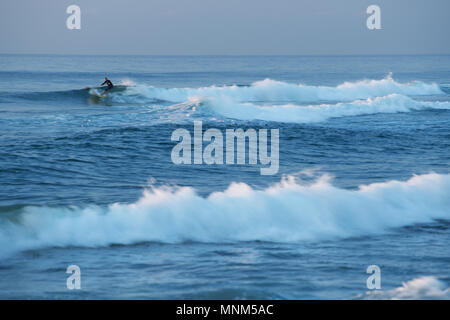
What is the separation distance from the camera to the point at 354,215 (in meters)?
10.8

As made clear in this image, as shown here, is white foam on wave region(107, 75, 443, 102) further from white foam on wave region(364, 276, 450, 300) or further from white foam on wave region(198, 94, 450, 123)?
white foam on wave region(364, 276, 450, 300)

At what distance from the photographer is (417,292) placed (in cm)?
686

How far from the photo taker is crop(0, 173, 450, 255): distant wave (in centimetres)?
944

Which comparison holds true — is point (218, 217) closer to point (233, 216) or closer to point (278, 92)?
point (233, 216)

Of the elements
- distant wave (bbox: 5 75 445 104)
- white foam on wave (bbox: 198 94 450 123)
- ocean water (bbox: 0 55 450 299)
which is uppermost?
distant wave (bbox: 5 75 445 104)

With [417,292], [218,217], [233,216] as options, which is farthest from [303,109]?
[417,292]

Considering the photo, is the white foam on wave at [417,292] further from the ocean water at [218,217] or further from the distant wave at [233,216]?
the distant wave at [233,216]

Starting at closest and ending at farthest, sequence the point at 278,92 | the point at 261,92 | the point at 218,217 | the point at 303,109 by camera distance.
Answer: the point at 218,217 → the point at 303,109 → the point at 261,92 → the point at 278,92

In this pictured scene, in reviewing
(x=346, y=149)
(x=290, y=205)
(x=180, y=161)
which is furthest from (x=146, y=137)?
(x=290, y=205)

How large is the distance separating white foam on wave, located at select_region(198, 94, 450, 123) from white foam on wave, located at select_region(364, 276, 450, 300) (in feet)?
61.3

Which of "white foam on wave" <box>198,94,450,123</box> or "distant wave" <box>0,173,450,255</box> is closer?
"distant wave" <box>0,173,450,255</box>

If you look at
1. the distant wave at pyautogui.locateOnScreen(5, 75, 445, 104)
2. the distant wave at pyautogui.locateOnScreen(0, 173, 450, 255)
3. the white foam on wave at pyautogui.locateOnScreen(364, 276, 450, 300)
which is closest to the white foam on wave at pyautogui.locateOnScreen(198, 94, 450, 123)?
the distant wave at pyautogui.locateOnScreen(5, 75, 445, 104)

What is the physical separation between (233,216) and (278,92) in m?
32.8
